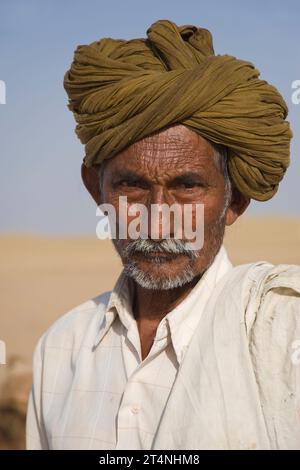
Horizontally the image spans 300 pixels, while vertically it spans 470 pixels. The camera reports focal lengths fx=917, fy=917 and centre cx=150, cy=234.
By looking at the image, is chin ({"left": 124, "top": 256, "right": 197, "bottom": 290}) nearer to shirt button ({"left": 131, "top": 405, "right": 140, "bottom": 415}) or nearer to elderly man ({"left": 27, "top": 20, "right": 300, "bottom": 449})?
elderly man ({"left": 27, "top": 20, "right": 300, "bottom": 449})

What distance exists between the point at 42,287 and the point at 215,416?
901 inches

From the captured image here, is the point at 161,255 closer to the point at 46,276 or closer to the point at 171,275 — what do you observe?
the point at 171,275

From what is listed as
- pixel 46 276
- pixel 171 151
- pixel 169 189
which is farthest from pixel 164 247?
pixel 46 276

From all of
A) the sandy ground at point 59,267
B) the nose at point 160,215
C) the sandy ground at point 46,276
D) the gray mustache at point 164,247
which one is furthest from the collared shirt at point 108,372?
the sandy ground at point 59,267

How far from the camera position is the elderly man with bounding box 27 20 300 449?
2809 millimetres

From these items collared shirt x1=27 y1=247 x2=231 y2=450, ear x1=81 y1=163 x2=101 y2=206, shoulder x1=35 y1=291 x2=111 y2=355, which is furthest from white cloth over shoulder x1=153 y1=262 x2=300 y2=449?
ear x1=81 y1=163 x2=101 y2=206

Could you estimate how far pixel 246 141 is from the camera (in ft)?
10.5

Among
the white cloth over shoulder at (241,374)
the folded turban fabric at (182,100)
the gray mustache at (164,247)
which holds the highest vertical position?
the folded turban fabric at (182,100)

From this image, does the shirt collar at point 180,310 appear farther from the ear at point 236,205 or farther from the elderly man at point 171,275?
the ear at point 236,205

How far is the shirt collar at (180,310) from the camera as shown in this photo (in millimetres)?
3016

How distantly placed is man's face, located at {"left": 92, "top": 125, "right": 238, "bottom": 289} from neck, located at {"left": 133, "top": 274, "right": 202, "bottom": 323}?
84mm

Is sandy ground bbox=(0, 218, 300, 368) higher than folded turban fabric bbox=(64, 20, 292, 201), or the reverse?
folded turban fabric bbox=(64, 20, 292, 201)
